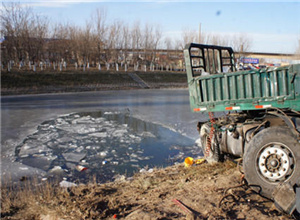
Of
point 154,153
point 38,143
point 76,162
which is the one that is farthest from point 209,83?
point 38,143

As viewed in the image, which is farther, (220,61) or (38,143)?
(38,143)

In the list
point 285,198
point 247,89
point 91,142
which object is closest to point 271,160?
point 285,198

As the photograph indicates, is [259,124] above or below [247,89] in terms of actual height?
below

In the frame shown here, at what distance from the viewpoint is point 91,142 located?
10.7 metres

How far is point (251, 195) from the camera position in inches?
195

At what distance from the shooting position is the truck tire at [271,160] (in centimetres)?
459

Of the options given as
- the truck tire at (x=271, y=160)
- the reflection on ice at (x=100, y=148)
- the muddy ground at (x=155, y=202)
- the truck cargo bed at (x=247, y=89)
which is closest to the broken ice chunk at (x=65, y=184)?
the reflection on ice at (x=100, y=148)

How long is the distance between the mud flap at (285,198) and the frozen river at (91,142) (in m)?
4.36

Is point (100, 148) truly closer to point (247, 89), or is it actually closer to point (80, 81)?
point (247, 89)

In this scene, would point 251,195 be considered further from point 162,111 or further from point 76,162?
point 162,111

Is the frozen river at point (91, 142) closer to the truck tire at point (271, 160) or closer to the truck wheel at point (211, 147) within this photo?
the truck wheel at point (211, 147)

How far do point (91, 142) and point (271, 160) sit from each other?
24.2 ft

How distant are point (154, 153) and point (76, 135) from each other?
3.94 m

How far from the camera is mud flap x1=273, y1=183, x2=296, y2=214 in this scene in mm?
4191
